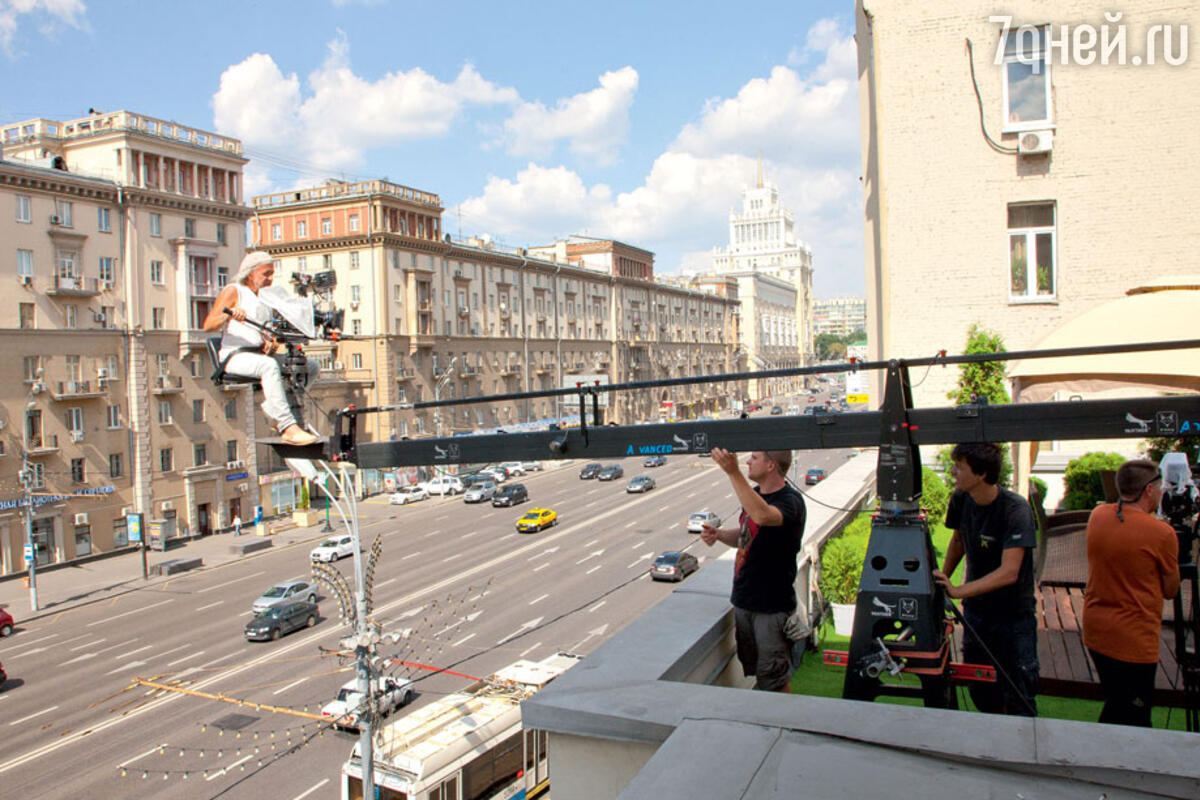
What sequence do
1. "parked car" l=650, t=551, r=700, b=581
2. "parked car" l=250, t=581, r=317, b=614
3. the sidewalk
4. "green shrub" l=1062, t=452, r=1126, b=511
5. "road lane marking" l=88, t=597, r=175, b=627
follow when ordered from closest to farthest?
"green shrub" l=1062, t=452, r=1126, b=511 < "parked car" l=250, t=581, r=317, b=614 < "road lane marking" l=88, t=597, r=175, b=627 < "parked car" l=650, t=551, r=700, b=581 < the sidewalk

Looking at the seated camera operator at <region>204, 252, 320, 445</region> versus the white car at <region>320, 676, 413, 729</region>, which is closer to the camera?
the seated camera operator at <region>204, 252, 320, 445</region>

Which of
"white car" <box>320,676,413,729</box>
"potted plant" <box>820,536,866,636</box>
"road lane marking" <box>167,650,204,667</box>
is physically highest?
"potted plant" <box>820,536,866,636</box>

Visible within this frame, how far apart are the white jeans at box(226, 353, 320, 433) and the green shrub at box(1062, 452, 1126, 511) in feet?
48.8

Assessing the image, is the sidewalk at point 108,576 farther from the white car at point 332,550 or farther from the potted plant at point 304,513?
the white car at point 332,550

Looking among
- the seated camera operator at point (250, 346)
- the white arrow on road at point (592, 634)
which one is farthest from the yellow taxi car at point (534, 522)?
the seated camera operator at point (250, 346)

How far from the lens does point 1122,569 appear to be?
15.0 ft

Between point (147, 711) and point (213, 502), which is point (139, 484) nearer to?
point (213, 502)

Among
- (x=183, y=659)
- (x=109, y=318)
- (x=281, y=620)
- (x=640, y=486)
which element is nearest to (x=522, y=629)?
(x=281, y=620)

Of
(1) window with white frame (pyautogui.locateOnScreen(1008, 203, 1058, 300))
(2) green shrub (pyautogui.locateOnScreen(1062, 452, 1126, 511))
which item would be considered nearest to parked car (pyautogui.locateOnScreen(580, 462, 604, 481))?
(1) window with white frame (pyautogui.locateOnScreen(1008, 203, 1058, 300))

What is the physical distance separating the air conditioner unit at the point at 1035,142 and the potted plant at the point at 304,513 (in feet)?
123

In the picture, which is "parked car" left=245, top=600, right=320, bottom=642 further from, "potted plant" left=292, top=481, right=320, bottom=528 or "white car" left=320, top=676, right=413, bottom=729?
"potted plant" left=292, top=481, right=320, bottom=528

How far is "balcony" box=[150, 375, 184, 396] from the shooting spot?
3950 centimetres

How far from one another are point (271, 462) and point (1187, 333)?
149 ft

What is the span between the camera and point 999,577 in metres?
4.40
